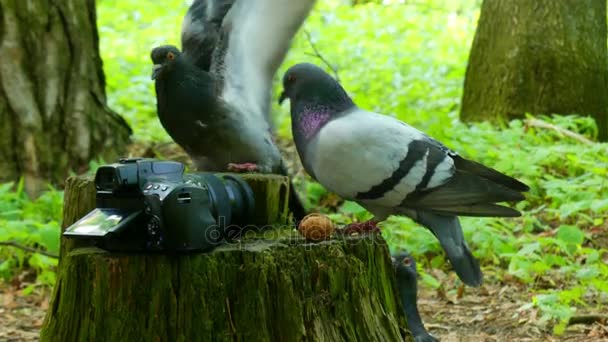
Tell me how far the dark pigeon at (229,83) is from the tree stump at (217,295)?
1053 millimetres

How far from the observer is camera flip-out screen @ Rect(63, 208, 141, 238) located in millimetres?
2238

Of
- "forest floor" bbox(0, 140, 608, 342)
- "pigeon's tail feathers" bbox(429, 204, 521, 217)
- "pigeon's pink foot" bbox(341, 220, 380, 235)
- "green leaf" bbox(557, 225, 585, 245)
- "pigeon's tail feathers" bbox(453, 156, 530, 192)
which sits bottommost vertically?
"forest floor" bbox(0, 140, 608, 342)

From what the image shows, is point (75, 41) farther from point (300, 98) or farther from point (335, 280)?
point (335, 280)

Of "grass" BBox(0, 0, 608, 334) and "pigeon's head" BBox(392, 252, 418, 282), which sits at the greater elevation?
"pigeon's head" BBox(392, 252, 418, 282)

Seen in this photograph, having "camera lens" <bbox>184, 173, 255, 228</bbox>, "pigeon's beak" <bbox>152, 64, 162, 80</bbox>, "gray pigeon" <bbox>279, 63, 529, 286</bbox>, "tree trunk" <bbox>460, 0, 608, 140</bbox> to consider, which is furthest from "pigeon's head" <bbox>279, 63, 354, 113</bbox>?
"tree trunk" <bbox>460, 0, 608, 140</bbox>

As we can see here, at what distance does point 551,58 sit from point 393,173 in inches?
173

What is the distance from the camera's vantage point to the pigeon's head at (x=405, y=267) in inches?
134

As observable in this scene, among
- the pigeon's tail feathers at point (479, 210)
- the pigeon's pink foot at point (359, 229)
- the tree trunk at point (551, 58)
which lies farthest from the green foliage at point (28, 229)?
the tree trunk at point (551, 58)

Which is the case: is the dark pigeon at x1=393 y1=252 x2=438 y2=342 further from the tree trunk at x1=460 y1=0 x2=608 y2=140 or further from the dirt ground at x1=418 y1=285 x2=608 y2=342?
the tree trunk at x1=460 y1=0 x2=608 y2=140

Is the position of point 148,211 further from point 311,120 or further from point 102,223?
point 311,120

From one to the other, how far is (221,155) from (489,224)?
2140 mm

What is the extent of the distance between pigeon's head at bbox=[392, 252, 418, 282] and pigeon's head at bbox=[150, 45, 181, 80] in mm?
1284

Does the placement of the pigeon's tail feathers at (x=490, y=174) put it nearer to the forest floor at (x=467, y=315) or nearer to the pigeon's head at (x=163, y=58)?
the forest floor at (x=467, y=315)

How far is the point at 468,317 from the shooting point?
4340 millimetres
